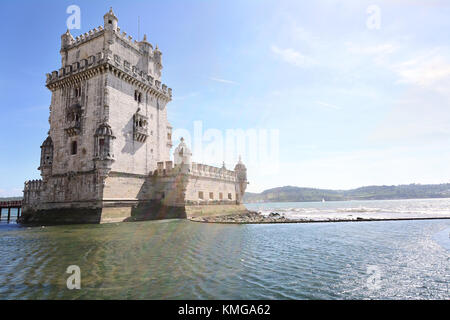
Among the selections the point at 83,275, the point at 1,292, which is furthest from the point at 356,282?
the point at 1,292

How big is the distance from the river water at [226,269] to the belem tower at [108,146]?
12.1 m

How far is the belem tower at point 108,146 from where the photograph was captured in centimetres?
Result: 2691

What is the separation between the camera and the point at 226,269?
9.55 meters

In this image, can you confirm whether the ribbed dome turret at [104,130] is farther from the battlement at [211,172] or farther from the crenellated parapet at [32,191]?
the crenellated parapet at [32,191]

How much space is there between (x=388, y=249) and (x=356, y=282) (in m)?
6.97

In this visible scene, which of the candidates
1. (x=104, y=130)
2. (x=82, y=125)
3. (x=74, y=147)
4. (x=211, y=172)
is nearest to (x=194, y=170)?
(x=211, y=172)

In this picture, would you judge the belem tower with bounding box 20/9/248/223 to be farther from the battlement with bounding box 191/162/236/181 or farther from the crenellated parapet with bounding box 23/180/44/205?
the battlement with bounding box 191/162/236/181

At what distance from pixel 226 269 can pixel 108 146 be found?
21.2m

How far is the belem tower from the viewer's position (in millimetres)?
26906

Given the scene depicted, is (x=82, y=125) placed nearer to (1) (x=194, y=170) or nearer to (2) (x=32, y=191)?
(2) (x=32, y=191)

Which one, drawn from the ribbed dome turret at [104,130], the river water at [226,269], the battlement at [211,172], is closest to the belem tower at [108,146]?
the ribbed dome turret at [104,130]

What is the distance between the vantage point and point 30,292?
7.32 metres
